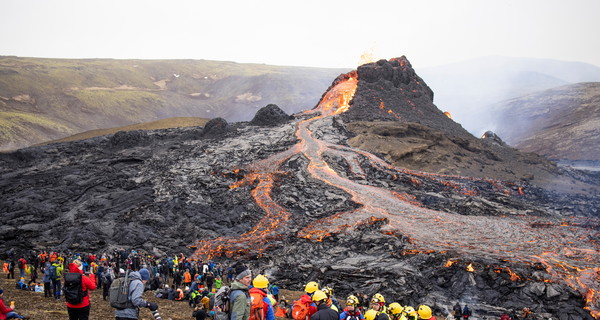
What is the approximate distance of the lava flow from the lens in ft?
90.0

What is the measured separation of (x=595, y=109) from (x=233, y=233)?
121 meters

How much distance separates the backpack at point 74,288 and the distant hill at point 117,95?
97644mm

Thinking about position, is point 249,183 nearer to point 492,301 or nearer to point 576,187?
point 492,301

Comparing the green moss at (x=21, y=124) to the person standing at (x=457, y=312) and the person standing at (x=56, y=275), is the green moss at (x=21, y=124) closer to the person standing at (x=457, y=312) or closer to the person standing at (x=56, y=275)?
the person standing at (x=56, y=275)

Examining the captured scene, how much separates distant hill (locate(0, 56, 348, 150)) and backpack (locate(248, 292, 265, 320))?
10039 cm

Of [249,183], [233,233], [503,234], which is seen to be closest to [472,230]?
[503,234]

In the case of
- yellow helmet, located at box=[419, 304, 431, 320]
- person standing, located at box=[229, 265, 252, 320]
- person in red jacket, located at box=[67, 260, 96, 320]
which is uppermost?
person standing, located at box=[229, 265, 252, 320]

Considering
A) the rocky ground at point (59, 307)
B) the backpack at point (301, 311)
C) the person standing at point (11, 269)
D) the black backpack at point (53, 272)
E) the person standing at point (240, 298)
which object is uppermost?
the person standing at point (240, 298)

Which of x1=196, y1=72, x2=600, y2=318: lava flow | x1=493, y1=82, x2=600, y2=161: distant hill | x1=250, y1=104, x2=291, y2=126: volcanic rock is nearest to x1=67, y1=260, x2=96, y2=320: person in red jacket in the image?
x1=196, y1=72, x2=600, y2=318: lava flow

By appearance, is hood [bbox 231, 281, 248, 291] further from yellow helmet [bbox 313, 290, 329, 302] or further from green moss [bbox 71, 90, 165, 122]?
green moss [bbox 71, 90, 165, 122]

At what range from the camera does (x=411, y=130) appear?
59.4 m

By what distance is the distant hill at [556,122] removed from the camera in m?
105

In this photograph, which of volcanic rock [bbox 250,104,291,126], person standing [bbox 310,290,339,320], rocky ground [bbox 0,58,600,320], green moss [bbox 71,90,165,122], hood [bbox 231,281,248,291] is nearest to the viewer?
hood [bbox 231,281,248,291]

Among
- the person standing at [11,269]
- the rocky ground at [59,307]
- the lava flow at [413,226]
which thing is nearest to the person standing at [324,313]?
the rocky ground at [59,307]
